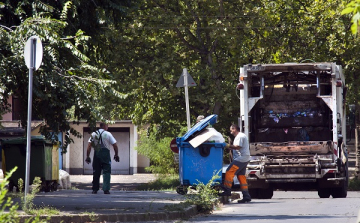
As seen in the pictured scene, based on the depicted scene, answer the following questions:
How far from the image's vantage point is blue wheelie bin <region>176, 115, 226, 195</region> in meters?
14.0

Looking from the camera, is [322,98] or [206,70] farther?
[206,70]

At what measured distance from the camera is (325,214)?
37.5 feet

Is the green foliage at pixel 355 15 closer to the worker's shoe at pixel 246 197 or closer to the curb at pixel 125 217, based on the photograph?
the curb at pixel 125 217

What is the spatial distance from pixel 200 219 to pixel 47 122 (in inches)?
111

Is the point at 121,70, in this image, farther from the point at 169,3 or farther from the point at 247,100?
the point at 247,100

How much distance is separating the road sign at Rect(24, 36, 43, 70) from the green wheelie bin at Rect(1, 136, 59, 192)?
706 centimetres

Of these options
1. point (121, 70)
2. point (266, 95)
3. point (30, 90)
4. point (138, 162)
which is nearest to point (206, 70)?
point (121, 70)

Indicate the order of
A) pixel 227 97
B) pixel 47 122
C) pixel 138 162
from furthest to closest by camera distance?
pixel 138 162 → pixel 227 97 → pixel 47 122

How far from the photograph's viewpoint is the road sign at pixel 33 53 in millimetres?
9758

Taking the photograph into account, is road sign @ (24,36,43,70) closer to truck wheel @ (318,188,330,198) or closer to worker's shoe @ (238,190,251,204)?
worker's shoe @ (238,190,251,204)

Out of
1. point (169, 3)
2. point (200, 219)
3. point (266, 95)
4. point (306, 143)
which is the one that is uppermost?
point (169, 3)

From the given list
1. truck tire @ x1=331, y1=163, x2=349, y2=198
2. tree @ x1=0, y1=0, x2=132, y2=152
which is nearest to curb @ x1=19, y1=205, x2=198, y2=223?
tree @ x1=0, y1=0, x2=132, y2=152

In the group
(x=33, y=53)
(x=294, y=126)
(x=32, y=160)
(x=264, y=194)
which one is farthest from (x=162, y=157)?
(x=33, y=53)

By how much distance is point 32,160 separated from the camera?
17250mm
